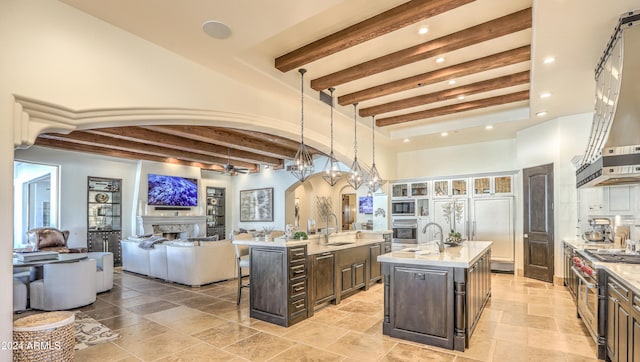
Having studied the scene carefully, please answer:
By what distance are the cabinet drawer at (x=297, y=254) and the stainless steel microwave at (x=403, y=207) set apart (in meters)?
4.67

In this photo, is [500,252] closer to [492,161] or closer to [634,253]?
[492,161]

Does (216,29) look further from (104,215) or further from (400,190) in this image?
(104,215)

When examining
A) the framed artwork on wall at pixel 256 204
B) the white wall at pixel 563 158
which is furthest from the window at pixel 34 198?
the white wall at pixel 563 158

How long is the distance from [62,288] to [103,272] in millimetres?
1004

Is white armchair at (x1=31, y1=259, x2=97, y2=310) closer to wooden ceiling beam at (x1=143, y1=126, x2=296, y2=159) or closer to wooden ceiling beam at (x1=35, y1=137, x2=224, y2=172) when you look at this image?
wooden ceiling beam at (x1=143, y1=126, x2=296, y2=159)

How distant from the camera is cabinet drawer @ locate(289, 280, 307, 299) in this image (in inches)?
171

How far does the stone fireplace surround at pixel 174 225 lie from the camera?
959cm

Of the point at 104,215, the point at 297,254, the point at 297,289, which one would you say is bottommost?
the point at 297,289

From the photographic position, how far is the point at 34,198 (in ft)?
29.7

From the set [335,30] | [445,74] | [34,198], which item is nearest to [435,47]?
[445,74]

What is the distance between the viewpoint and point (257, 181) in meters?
12.3

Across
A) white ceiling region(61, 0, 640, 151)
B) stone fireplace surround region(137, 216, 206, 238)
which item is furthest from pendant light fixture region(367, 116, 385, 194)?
stone fireplace surround region(137, 216, 206, 238)

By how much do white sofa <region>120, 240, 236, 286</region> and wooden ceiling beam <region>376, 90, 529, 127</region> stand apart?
428 cm

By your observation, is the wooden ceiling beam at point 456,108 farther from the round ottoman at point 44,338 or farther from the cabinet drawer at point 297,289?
the round ottoman at point 44,338
